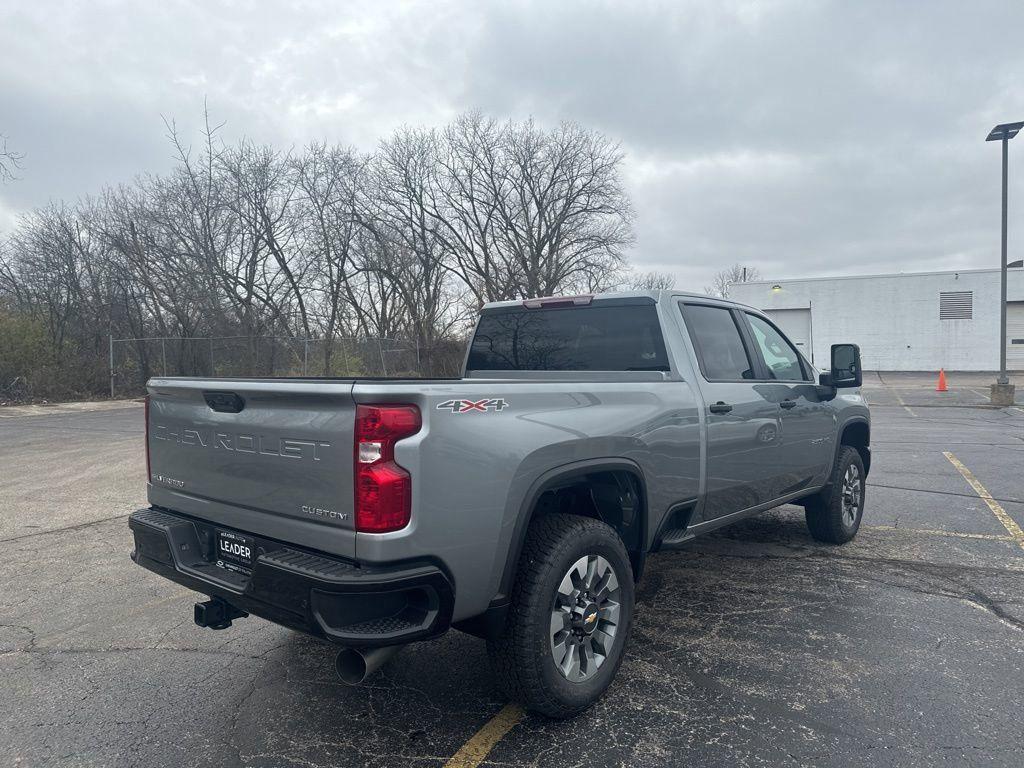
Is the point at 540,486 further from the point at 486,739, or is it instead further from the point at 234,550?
the point at 234,550

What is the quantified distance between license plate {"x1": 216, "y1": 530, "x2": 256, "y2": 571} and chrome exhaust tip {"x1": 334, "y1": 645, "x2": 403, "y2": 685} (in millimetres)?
593

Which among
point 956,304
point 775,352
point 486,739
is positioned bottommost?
point 486,739

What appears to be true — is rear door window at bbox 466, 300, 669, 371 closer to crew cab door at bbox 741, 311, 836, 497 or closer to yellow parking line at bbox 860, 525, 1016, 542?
crew cab door at bbox 741, 311, 836, 497

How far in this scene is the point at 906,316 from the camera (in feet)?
123

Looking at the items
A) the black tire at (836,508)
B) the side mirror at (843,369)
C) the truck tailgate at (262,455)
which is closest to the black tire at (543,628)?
the truck tailgate at (262,455)

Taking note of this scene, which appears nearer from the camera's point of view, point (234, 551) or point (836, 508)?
point (234, 551)

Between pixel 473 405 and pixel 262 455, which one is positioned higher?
pixel 473 405

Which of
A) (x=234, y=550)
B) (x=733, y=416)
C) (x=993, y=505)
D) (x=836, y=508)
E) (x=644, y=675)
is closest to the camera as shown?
(x=234, y=550)

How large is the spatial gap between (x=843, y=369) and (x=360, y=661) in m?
3.97

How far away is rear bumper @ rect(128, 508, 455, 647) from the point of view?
2.43 meters

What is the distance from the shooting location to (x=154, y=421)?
3.52 metres

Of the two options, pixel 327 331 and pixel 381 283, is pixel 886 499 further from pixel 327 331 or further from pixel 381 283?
pixel 381 283

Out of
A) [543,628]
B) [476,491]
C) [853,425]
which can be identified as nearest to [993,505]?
[853,425]

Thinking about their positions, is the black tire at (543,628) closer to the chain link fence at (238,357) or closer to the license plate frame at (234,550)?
the license plate frame at (234,550)
